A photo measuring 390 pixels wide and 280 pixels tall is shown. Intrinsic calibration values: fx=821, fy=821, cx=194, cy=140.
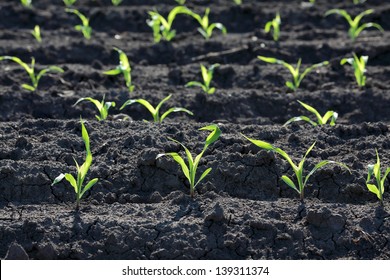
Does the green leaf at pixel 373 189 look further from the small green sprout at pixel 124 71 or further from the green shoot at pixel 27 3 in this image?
the green shoot at pixel 27 3

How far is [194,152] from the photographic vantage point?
4.41 m

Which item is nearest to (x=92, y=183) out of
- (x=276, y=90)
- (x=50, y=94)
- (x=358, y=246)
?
(x=358, y=246)

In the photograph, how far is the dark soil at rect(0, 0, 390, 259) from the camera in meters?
3.72

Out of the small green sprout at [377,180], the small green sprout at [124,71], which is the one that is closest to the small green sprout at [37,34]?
the small green sprout at [124,71]

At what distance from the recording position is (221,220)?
3785 millimetres

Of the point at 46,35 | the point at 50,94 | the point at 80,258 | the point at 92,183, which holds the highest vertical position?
the point at 46,35

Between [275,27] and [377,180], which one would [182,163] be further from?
[275,27]

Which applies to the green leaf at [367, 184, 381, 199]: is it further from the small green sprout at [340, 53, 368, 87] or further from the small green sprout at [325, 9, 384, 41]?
the small green sprout at [325, 9, 384, 41]

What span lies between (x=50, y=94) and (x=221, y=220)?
2.35 m

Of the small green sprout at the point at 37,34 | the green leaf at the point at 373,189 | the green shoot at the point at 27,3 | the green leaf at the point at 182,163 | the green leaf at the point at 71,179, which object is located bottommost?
the green leaf at the point at 373,189

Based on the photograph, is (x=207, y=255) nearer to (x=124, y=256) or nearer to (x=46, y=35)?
(x=124, y=256)

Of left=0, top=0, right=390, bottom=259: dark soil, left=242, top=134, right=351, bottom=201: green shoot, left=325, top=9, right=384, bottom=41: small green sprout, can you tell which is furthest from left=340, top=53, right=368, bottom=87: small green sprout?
left=242, top=134, right=351, bottom=201: green shoot

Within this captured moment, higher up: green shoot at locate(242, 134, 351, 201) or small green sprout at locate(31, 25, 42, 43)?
small green sprout at locate(31, 25, 42, 43)

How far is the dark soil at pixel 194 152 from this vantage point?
3.72 meters
